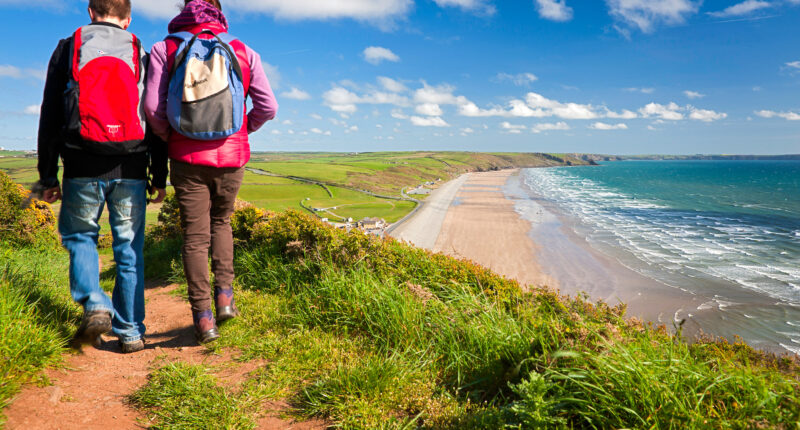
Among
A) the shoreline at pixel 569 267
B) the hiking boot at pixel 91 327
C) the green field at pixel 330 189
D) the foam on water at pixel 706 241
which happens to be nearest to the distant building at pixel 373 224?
the shoreline at pixel 569 267

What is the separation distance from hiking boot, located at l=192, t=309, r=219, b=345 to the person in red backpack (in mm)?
480

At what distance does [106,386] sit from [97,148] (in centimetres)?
164

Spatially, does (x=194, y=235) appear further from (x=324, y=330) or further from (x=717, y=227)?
(x=717, y=227)

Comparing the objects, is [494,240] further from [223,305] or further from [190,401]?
[190,401]

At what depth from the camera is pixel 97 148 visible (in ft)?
9.04

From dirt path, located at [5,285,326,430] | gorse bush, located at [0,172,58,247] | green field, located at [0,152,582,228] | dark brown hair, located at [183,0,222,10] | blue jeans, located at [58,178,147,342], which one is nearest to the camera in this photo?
dirt path, located at [5,285,326,430]

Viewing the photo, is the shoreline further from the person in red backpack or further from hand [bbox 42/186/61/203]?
hand [bbox 42/186/61/203]

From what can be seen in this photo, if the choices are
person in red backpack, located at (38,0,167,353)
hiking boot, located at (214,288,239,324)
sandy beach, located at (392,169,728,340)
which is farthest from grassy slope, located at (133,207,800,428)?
sandy beach, located at (392,169,728,340)

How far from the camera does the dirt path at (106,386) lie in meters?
2.14

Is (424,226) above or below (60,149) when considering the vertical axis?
below

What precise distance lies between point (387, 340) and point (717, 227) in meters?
49.7

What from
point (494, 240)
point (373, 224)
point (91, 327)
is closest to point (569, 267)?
point (494, 240)

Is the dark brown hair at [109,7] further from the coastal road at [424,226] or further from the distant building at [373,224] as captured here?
the distant building at [373,224]

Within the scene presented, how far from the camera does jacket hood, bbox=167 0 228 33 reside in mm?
3059
